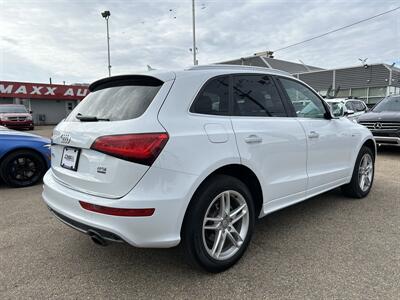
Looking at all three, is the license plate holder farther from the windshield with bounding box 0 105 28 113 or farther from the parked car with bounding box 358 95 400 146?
the windshield with bounding box 0 105 28 113

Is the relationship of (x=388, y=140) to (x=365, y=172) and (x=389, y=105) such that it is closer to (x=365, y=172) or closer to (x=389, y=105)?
(x=389, y=105)

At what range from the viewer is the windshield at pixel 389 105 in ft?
30.8

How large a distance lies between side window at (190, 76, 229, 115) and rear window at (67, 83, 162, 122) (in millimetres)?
355

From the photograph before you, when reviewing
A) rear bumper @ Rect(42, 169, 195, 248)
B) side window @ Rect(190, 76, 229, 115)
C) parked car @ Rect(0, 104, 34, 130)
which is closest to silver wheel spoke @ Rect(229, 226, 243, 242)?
rear bumper @ Rect(42, 169, 195, 248)

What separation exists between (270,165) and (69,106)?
34.1 metres

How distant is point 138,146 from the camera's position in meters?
2.31

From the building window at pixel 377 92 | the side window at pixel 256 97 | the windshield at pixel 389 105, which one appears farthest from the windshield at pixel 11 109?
the building window at pixel 377 92

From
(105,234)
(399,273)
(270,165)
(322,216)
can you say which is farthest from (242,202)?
(322,216)

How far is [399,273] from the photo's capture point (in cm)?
272

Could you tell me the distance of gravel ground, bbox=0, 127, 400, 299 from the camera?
2531 mm

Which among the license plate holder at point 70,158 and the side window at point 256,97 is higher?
the side window at point 256,97

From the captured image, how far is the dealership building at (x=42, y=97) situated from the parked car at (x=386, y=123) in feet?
83.8

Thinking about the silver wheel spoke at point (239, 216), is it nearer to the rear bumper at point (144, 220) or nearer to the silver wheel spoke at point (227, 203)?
the silver wheel spoke at point (227, 203)

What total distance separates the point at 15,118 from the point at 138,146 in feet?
65.1
